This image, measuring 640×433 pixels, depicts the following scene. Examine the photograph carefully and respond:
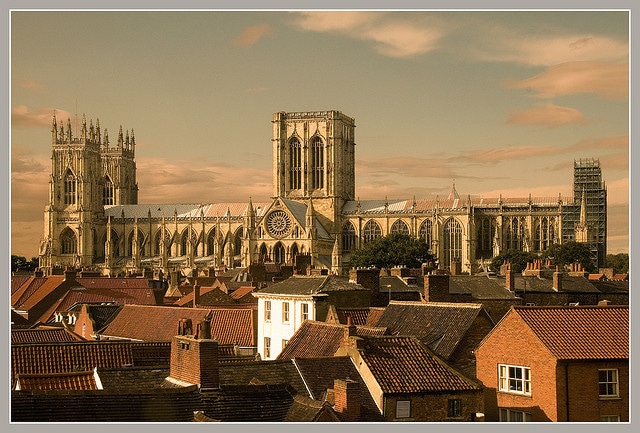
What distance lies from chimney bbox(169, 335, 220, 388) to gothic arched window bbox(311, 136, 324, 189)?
369ft

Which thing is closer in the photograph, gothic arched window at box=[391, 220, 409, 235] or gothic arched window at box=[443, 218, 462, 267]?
gothic arched window at box=[443, 218, 462, 267]

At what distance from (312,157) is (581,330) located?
4350 inches

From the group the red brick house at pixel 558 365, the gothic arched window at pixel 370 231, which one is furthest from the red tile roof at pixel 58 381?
the gothic arched window at pixel 370 231

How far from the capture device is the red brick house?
24641 millimetres

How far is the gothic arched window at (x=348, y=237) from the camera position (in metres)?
131

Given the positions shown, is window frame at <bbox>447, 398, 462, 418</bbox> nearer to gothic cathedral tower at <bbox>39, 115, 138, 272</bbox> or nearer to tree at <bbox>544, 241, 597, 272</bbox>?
tree at <bbox>544, 241, 597, 272</bbox>

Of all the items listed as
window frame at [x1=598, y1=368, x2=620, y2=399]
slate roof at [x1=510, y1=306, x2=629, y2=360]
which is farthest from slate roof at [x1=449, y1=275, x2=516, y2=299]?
window frame at [x1=598, y1=368, x2=620, y2=399]

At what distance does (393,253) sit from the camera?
111 m

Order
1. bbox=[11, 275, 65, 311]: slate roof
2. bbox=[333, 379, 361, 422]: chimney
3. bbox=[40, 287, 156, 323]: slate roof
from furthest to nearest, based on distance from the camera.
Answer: bbox=[11, 275, 65, 311]: slate roof → bbox=[40, 287, 156, 323]: slate roof → bbox=[333, 379, 361, 422]: chimney

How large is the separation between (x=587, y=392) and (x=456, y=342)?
5027 mm

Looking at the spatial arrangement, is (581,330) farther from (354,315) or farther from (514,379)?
(354,315)

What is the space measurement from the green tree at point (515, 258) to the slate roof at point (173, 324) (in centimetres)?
6585

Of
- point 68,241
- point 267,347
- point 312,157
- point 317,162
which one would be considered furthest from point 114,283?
point 68,241

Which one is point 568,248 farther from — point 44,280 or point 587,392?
point 587,392
